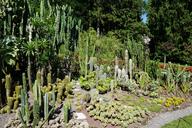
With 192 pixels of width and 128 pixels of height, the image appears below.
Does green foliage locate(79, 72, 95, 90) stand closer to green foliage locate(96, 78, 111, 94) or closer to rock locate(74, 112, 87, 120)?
green foliage locate(96, 78, 111, 94)

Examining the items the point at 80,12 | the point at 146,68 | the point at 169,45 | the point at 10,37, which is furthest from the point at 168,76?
the point at 80,12

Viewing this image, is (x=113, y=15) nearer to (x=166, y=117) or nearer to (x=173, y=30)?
(x=173, y=30)

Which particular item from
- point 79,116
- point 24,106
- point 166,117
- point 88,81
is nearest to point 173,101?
point 166,117

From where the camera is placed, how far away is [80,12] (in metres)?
42.5

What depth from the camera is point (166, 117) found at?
1390cm

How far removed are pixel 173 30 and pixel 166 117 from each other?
20.7 meters

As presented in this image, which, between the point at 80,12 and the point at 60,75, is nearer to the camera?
the point at 60,75

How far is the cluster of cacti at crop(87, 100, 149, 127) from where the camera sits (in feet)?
42.4

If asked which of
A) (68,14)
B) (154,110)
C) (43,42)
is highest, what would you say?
(68,14)

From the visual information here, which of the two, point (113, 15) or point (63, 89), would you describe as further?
point (113, 15)

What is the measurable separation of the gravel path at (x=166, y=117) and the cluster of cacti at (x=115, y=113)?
0.37 metres

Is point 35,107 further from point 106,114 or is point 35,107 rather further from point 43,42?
point 43,42

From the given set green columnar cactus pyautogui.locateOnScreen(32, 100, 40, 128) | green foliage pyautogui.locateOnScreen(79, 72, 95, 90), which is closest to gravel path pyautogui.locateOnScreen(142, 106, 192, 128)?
green foliage pyautogui.locateOnScreen(79, 72, 95, 90)

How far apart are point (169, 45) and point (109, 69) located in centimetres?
1693
